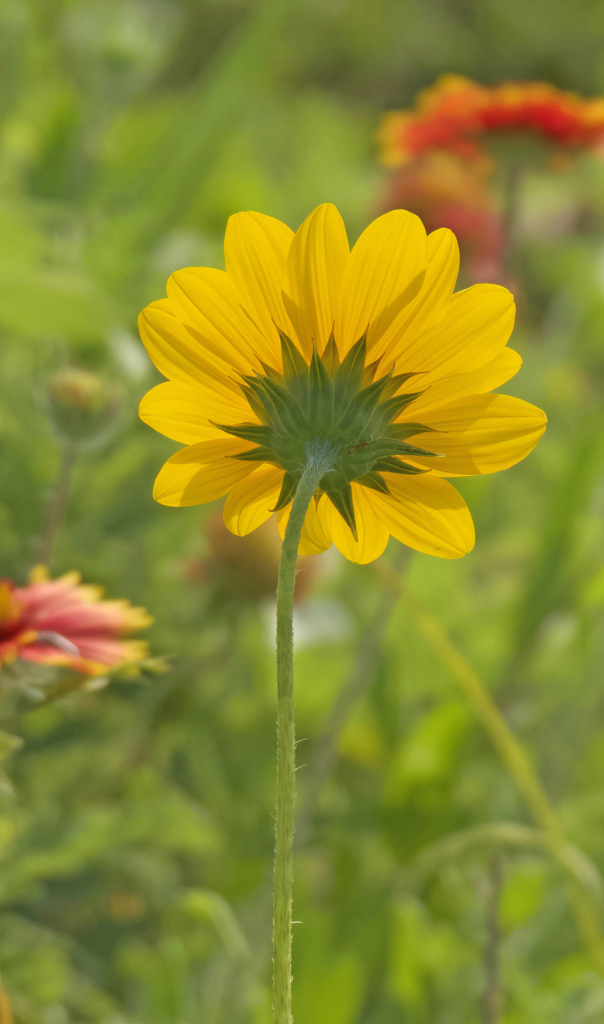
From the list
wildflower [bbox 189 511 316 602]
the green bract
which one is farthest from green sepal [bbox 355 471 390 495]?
wildflower [bbox 189 511 316 602]

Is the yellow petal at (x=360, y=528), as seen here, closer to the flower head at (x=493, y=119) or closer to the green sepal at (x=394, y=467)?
the green sepal at (x=394, y=467)

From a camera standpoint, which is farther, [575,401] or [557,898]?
[575,401]

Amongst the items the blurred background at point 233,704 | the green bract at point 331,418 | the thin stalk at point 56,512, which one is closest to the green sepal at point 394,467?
the green bract at point 331,418

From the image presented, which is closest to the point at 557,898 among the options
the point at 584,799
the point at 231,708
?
the point at 584,799

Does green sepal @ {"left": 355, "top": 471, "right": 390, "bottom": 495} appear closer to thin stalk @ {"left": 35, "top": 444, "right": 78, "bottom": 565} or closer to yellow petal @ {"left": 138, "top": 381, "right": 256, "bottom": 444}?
yellow petal @ {"left": 138, "top": 381, "right": 256, "bottom": 444}

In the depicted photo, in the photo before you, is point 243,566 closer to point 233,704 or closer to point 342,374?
point 233,704

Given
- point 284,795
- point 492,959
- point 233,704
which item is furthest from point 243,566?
point 284,795

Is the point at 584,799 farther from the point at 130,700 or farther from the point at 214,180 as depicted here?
the point at 214,180
